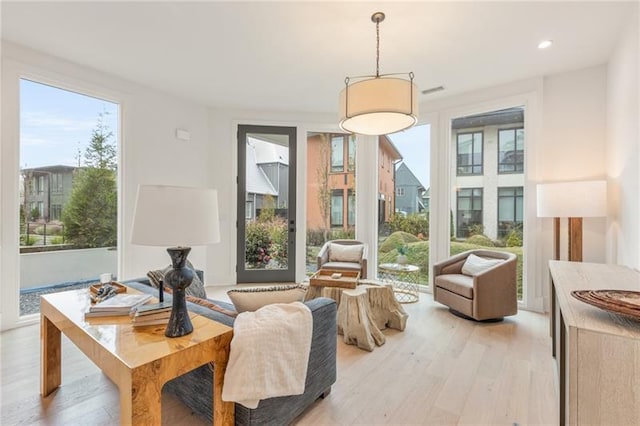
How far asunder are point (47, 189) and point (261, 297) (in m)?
3.14

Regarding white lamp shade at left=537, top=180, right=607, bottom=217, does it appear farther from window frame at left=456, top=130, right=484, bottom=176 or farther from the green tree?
the green tree

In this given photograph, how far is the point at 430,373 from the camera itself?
2232 mm

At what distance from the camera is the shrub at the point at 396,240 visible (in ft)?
15.3

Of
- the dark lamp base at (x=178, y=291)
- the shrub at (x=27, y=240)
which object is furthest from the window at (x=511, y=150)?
the shrub at (x=27, y=240)

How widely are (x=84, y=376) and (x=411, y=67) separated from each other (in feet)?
13.5

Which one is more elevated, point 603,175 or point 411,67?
point 411,67

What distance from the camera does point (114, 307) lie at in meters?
1.62

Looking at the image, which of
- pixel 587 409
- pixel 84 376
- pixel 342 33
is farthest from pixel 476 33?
pixel 84 376

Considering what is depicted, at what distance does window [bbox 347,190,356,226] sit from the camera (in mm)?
5020

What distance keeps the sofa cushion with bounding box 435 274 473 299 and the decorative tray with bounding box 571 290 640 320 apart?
1.95 metres

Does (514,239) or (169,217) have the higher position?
(169,217)

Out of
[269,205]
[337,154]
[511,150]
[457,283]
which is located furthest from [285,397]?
[337,154]

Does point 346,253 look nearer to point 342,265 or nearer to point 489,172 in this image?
point 342,265

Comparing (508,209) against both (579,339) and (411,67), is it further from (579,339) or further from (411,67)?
(579,339)
